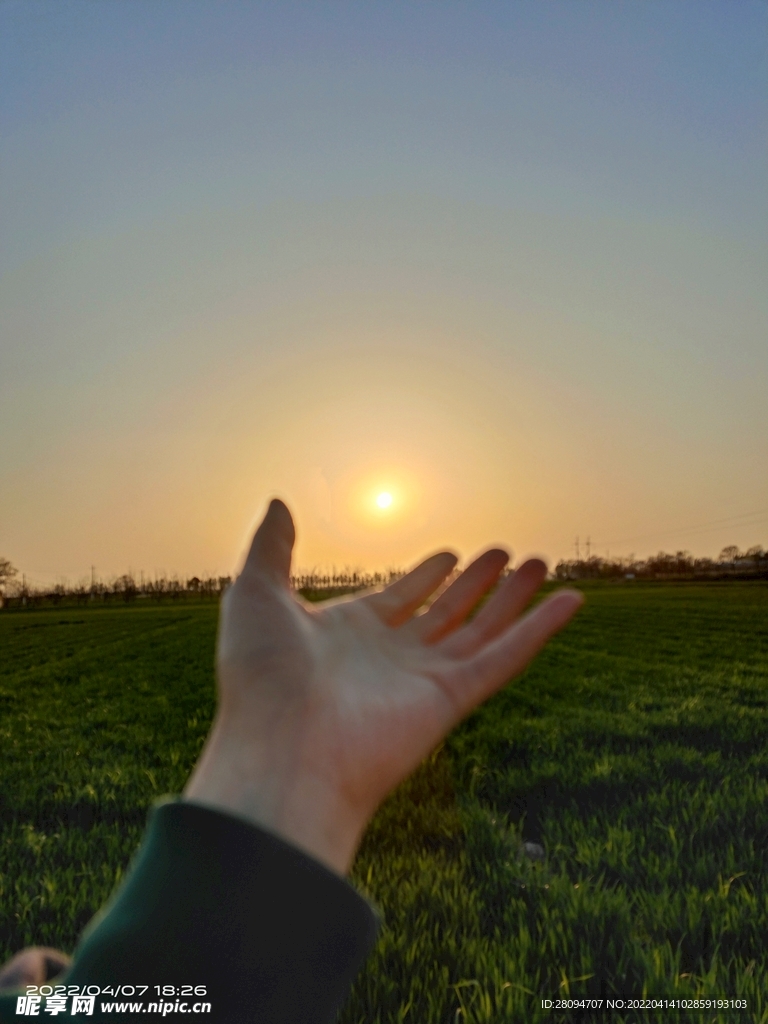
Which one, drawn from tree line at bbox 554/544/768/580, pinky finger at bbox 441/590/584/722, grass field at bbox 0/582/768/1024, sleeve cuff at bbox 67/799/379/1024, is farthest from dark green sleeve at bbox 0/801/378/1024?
tree line at bbox 554/544/768/580

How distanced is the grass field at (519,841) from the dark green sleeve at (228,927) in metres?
1.46

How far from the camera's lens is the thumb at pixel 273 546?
6.47ft

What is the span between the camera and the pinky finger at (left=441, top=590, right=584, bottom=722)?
6.55 ft

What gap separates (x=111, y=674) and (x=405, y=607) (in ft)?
43.8

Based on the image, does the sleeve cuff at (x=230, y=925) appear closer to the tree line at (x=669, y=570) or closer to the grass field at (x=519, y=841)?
the grass field at (x=519, y=841)

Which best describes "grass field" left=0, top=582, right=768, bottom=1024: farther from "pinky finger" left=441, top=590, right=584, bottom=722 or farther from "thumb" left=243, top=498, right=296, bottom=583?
"thumb" left=243, top=498, right=296, bottom=583

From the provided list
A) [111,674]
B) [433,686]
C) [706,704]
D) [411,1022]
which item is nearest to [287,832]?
[433,686]

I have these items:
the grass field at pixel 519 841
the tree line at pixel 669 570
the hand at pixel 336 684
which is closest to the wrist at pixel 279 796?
the hand at pixel 336 684

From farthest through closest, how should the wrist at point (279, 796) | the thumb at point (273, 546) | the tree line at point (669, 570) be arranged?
the tree line at point (669, 570)
the thumb at point (273, 546)
the wrist at point (279, 796)

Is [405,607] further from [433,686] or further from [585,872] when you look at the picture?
[585,872]

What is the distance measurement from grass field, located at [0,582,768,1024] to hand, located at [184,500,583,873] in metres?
1.39

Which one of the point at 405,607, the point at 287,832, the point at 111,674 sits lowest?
the point at 111,674

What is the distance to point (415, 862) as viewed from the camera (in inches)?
157

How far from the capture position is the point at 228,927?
139 cm
